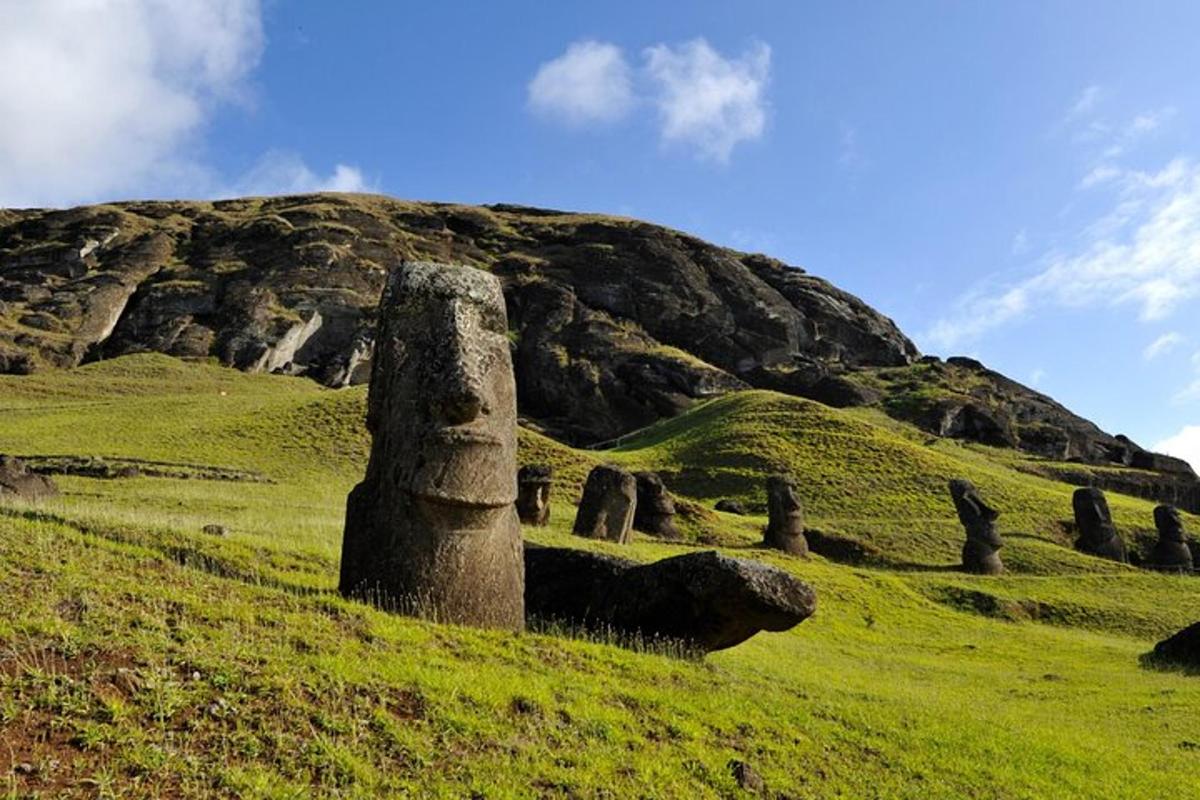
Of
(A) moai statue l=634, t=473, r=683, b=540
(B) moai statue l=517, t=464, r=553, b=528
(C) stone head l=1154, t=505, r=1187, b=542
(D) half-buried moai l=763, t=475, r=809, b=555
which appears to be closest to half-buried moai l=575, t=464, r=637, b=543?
(B) moai statue l=517, t=464, r=553, b=528

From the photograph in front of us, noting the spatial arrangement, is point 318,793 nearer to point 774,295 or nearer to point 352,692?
point 352,692

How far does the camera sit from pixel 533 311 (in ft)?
396

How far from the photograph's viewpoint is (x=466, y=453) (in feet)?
34.7

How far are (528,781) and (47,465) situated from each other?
33965mm

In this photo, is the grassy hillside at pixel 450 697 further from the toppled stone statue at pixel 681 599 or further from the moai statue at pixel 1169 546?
the moai statue at pixel 1169 546

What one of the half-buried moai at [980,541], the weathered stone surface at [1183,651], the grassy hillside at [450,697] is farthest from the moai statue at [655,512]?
the weathered stone surface at [1183,651]

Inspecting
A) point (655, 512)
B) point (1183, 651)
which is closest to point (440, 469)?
point (1183, 651)

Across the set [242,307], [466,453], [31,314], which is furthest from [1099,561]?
[31,314]

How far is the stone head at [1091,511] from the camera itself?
42.1m

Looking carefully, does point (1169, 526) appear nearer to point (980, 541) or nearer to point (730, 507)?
point (980, 541)

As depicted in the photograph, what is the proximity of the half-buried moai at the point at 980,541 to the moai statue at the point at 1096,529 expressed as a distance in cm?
779

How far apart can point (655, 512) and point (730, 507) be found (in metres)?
14.6

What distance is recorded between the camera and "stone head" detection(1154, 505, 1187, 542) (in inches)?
1641

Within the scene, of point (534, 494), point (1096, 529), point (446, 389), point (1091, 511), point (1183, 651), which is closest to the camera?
point (446, 389)
